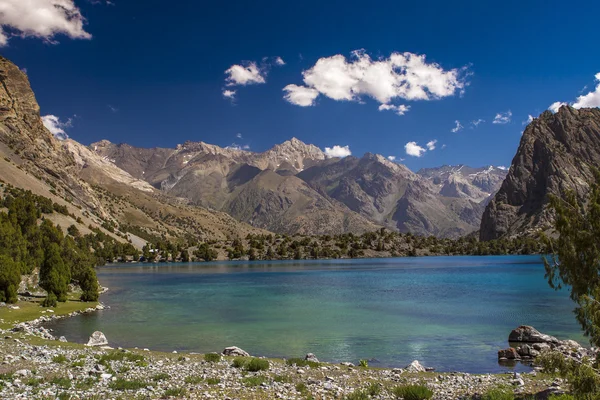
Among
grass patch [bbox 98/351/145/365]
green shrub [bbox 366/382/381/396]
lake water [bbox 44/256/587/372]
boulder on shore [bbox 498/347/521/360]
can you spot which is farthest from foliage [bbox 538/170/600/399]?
grass patch [bbox 98/351/145/365]

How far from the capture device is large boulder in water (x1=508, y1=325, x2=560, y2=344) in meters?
38.0

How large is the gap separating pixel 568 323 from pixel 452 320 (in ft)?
41.6

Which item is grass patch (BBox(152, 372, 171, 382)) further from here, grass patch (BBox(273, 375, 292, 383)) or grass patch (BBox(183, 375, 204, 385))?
grass patch (BBox(273, 375, 292, 383))

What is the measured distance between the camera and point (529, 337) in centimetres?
3881

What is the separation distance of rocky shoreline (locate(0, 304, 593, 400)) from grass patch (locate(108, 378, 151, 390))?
0.14ft

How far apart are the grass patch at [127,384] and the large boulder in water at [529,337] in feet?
107

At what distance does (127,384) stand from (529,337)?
33.9 meters

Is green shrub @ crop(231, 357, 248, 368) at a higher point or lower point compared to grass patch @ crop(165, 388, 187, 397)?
lower

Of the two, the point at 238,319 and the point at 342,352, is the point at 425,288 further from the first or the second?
the point at 342,352

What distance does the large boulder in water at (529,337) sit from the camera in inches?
1497

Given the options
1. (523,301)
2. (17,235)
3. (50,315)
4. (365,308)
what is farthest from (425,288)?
(17,235)

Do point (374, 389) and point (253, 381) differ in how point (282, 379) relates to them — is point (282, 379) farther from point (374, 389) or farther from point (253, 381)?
point (374, 389)

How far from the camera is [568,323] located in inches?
2000

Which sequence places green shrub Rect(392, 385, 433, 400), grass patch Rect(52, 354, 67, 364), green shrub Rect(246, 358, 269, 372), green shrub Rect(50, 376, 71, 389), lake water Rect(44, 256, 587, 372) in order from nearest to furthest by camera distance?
green shrub Rect(50, 376, 71, 389)
green shrub Rect(392, 385, 433, 400)
grass patch Rect(52, 354, 67, 364)
green shrub Rect(246, 358, 269, 372)
lake water Rect(44, 256, 587, 372)
